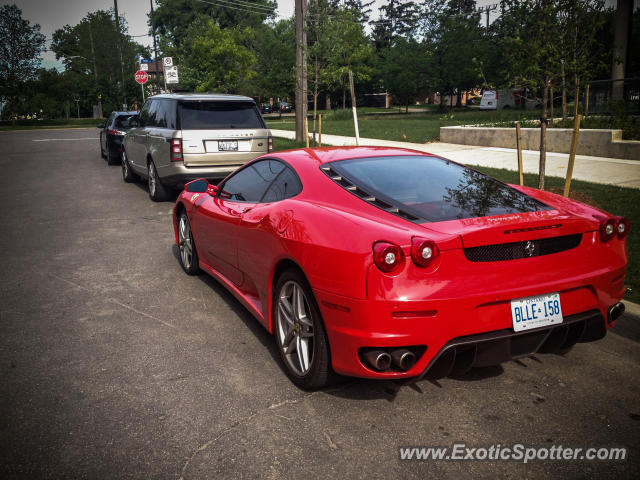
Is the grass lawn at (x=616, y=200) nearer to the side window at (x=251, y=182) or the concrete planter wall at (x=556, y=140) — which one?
the side window at (x=251, y=182)

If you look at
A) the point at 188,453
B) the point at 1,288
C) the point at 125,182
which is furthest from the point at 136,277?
the point at 125,182

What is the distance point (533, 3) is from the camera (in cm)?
770

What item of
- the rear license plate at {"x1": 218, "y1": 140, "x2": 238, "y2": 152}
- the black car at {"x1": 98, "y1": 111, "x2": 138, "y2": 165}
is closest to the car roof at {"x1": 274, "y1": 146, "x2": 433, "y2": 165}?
the rear license plate at {"x1": 218, "y1": 140, "x2": 238, "y2": 152}

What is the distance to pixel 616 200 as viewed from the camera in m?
8.28

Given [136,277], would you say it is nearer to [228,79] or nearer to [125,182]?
[125,182]

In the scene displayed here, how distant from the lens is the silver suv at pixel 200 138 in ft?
31.7

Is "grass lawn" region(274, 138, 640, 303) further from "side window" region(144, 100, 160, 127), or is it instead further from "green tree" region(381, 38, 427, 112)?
"green tree" region(381, 38, 427, 112)

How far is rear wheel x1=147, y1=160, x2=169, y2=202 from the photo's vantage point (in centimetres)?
1048

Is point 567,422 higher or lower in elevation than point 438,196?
lower

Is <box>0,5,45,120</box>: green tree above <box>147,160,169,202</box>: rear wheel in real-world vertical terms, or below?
above

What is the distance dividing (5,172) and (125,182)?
4717mm

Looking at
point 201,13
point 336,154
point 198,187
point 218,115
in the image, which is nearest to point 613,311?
point 336,154

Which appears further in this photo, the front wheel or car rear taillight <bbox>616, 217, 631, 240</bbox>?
car rear taillight <bbox>616, 217, 631, 240</bbox>

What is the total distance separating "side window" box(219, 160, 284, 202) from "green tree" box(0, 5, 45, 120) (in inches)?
2068
